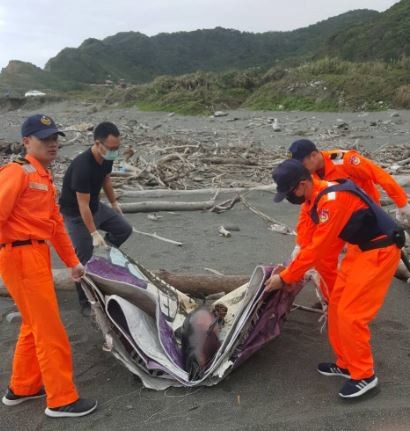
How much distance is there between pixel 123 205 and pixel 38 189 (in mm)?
4876

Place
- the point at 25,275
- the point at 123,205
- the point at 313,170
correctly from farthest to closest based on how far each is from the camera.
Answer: the point at 123,205
the point at 313,170
the point at 25,275

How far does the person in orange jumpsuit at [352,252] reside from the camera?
3.06 metres

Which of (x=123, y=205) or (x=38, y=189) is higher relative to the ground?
(x=38, y=189)

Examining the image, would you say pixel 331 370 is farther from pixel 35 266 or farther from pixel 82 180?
pixel 82 180

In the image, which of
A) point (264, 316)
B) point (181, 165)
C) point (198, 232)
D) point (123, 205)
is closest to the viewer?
point (264, 316)

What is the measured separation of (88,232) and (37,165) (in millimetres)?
1488

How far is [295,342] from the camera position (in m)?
3.83

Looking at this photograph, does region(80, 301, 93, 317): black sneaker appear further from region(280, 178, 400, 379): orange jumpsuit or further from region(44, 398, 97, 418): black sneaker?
region(280, 178, 400, 379): orange jumpsuit

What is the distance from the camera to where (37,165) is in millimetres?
3051

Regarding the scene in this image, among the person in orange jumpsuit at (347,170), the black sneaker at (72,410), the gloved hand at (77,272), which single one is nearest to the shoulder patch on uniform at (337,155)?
the person in orange jumpsuit at (347,170)

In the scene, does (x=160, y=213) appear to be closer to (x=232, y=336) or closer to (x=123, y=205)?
(x=123, y=205)

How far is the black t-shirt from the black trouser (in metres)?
0.09

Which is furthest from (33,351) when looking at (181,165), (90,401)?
(181,165)

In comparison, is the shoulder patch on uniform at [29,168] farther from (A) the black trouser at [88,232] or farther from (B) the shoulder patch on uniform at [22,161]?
(A) the black trouser at [88,232]
